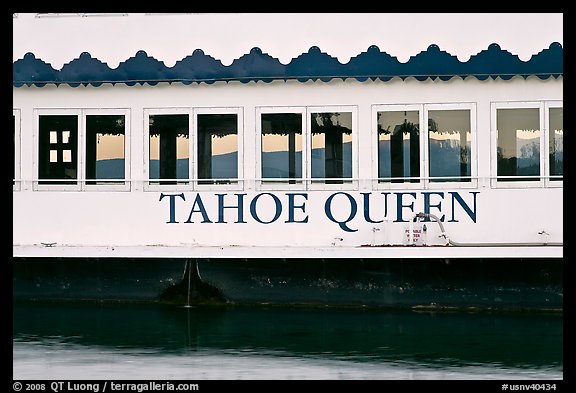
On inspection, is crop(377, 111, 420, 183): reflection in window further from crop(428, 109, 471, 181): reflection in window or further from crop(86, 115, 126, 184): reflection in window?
crop(86, 115, 126, 184): reflection in window

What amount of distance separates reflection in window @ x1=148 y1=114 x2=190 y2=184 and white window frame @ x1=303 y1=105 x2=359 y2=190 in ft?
4.84

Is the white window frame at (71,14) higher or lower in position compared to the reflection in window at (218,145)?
higher

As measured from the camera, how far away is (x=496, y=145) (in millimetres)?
13148

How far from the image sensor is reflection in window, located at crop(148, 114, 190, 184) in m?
13.6

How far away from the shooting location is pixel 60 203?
538 inches

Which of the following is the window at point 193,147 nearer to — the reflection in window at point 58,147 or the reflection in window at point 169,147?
the reflection in window at point 169,147

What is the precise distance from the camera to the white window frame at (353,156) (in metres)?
13.3

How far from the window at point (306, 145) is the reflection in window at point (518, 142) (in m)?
1.73

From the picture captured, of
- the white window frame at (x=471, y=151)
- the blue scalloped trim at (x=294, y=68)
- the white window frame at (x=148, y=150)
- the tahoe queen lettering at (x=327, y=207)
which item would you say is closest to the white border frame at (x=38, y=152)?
the blue scalloped trim at (x=294, y=68)

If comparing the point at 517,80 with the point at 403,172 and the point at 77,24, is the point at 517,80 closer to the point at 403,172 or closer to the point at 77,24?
the point at 403,172

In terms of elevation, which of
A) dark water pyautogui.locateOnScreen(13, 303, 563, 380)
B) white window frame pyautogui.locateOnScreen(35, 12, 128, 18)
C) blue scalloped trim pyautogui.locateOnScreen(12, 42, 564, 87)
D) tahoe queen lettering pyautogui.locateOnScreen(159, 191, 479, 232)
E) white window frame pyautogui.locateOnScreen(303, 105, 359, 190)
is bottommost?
dark water pyautogui.locateOnScreen(13, 303, 563, 380)

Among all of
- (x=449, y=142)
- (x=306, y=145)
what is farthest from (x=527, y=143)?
(x=306, y=145)

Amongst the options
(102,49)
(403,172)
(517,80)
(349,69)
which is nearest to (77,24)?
(102,49)

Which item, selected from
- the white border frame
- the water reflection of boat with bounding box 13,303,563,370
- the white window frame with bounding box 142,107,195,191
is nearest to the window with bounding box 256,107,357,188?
the white window frame with bounding box 142,107,195,191
